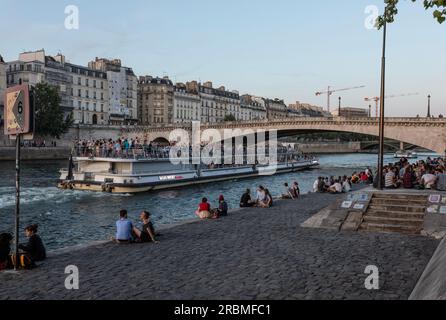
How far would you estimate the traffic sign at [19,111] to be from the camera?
9.28m

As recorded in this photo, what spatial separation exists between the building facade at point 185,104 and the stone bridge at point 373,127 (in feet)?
169

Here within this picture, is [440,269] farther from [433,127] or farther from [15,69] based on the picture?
[15,69]

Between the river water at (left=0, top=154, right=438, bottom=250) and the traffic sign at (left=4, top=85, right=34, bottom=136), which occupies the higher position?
the traffic sign at (left=4, top=85, right=34, bottom=136)

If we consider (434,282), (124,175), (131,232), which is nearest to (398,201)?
(434,282)

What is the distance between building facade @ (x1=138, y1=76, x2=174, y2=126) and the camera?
130 m

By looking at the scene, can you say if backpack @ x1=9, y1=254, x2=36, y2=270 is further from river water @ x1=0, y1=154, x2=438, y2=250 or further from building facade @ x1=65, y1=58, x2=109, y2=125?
building facade @ x1=65, y1=58, x2=109, y2=125

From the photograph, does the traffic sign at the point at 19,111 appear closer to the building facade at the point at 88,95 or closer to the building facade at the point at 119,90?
the building facade at the point at 88,95

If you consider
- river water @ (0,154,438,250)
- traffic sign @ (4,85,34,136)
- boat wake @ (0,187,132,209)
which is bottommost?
river water @ (0,154,438,250)

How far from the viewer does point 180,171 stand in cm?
4344

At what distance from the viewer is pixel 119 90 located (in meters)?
119

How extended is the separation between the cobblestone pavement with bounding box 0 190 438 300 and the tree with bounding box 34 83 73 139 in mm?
74006

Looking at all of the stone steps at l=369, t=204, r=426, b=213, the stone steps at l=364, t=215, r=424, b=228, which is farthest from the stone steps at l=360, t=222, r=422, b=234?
the stone steps at l=369, t=204, r=426, b=213

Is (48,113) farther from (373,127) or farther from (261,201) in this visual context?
(261,201)

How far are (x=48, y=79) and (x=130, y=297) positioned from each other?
320 ft
